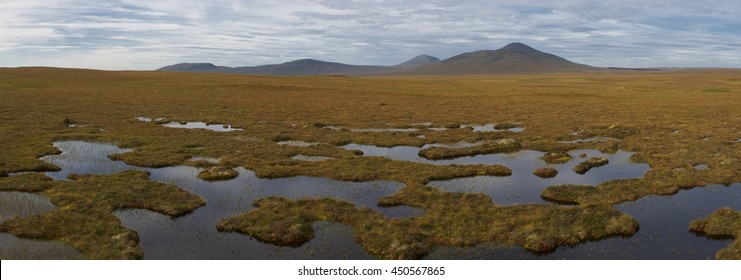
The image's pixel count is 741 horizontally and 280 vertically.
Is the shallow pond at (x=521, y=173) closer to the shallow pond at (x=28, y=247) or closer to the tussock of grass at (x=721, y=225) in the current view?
the tussock of grass at (x=721, y=225)

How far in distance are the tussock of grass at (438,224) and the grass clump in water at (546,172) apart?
8557 mm

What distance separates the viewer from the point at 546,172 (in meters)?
36.6

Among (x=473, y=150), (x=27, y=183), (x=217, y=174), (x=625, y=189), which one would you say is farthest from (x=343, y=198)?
(x=27, y=183)

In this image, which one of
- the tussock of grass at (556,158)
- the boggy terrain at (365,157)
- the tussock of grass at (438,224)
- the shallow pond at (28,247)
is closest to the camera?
the shallow pond at (28,247)

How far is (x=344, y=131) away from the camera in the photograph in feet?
191

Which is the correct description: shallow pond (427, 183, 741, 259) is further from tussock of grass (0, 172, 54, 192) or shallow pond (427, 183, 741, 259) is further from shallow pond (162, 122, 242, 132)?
shallow pond (162, 122, 242, 132)

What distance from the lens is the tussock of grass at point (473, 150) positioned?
43562mm

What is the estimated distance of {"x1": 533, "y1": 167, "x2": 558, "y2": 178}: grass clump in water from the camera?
36094mm

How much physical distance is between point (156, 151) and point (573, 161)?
35838mm

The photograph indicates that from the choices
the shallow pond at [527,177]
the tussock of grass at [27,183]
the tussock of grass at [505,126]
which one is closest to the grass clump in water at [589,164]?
the shallow pond at [527,177]

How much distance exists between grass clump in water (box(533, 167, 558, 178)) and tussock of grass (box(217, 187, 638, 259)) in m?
8.56
